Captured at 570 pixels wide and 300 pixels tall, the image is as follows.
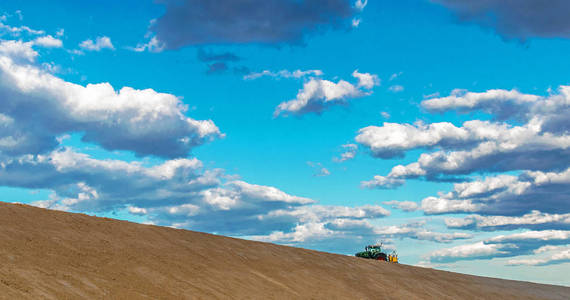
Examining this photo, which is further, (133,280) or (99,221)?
(99,221)

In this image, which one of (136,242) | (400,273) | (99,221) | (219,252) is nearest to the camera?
(136,242)

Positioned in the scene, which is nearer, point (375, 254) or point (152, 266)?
point (152, 266)

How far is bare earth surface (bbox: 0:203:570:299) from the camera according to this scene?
75.7ft

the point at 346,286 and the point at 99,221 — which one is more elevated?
the point at 99,221

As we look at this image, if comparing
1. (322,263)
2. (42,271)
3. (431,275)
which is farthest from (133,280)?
(431,275)

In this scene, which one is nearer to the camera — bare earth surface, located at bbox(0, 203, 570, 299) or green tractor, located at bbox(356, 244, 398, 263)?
bare earth surface, located at bbox(0, 203, 570, 299)

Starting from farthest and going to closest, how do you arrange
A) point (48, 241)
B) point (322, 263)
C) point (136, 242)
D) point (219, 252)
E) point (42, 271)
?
point (322, 263) < point (219, 252) < point (136, 242) < point (48, 241) < point (42, 271)

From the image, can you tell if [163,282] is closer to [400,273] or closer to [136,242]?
[136,242]

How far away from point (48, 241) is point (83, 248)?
182 cm

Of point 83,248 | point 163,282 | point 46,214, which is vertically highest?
point 46,214

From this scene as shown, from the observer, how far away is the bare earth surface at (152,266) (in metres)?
23.1

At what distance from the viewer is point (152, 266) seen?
1162 inches

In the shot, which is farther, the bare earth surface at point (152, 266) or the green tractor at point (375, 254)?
the green tractor at point (375, 254)

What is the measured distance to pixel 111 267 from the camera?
2695cm
